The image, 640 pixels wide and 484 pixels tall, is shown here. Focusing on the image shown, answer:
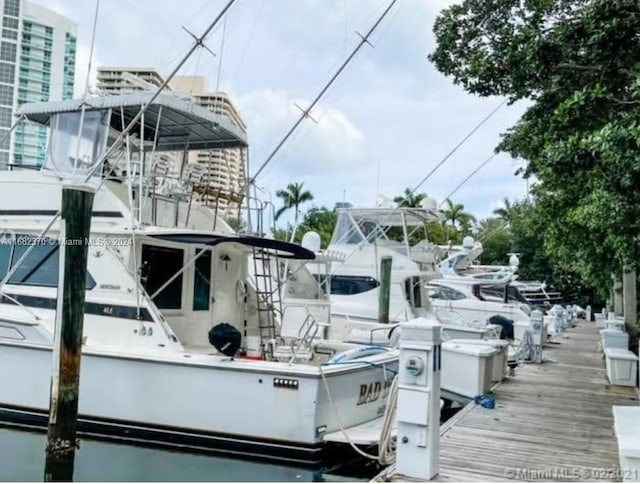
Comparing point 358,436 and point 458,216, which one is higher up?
point 458,216

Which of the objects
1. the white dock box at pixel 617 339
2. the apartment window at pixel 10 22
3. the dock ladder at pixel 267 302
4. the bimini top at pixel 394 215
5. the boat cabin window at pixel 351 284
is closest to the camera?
the dock ladder at pixel 267 302

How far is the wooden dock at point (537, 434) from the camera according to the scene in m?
4.86

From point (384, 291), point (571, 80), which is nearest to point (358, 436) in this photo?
point (571, 80)

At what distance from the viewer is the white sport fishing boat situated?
6219 millimetres

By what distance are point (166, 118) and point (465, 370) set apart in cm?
553

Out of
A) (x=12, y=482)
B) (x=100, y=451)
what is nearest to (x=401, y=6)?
(x=100, y=451)

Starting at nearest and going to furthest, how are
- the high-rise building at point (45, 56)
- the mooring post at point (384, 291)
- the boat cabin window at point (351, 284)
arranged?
the mooring post at point (384, 291)
the boat cabin window at point (351, 284)
the high-rise building at point (45, 56)

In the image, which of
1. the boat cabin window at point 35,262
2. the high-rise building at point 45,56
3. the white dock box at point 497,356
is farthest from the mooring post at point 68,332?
the high-rise building at point 45,56

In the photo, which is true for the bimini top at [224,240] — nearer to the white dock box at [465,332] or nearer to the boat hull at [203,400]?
the boat hull at [203,400]

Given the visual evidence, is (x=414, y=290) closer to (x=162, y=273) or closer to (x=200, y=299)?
(x=200, y=299)

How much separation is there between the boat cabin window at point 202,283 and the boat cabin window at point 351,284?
20.7 feet

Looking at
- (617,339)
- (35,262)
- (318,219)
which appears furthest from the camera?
(318,219)

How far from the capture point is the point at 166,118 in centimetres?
827

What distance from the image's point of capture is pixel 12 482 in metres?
5.71
